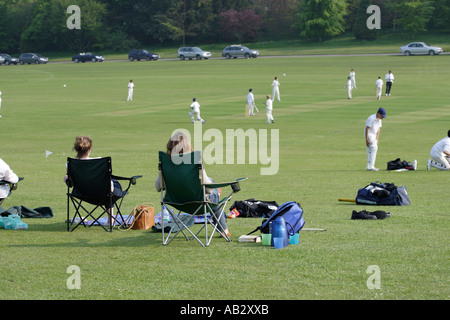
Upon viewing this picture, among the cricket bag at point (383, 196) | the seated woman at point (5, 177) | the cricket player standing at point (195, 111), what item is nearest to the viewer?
the seated woman at point (5, 177)

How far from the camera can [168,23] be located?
104m

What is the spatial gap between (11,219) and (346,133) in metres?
22.7

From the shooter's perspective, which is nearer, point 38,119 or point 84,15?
point 38,119

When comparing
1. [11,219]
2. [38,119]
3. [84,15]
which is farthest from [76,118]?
[84,15]

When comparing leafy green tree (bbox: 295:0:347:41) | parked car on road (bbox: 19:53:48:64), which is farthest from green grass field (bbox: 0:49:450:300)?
parked car on road (bbox: 19:53:48:64)

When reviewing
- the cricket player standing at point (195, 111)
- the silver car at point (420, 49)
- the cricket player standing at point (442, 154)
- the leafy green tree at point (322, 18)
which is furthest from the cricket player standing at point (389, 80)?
the leafy green tree at point (322, 18)

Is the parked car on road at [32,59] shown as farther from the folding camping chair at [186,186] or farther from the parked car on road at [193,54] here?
the folding camping chair at [186,186]

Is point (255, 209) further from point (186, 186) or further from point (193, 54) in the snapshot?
point (193, 54)

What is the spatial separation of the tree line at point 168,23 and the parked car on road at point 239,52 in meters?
9.84

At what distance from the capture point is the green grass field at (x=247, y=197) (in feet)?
23.6

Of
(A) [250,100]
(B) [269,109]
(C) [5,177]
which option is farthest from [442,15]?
(C) [5,177]

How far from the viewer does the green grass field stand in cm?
719
